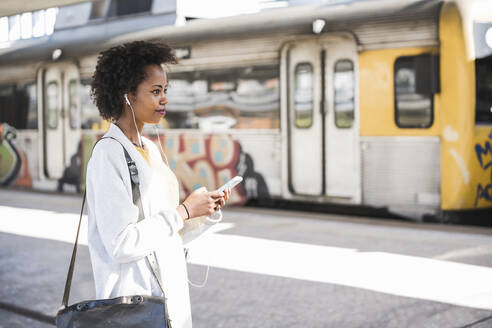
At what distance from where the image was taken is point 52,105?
1288 centimetres

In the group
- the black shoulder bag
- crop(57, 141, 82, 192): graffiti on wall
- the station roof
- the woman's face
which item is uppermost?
the station roof

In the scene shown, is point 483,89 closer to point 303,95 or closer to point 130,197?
point 303,95

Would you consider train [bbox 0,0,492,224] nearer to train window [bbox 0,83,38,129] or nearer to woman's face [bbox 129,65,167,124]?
train window [bbox 0,83,38,129]

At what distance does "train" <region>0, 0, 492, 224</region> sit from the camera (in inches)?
314

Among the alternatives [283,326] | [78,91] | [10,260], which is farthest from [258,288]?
[78,91]

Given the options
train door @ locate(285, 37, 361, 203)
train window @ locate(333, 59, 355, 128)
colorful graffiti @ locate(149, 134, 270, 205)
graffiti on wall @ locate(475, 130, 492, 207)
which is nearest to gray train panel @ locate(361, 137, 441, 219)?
train door @ locate(285, 37, 361, 203)

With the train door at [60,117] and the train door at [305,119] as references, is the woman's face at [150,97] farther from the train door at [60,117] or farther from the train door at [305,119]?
the train door at [60,117]

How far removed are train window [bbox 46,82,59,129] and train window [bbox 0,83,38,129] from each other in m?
0.38

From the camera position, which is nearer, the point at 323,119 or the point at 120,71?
the point at 120,71

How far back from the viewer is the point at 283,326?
4527 millimetres

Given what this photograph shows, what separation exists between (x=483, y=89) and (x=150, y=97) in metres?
6.77

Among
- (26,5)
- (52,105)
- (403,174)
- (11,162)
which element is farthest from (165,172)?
(11,162)

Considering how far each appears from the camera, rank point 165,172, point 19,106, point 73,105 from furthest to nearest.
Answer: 1. point 19,106
2. point 73,105
3. point 165,172

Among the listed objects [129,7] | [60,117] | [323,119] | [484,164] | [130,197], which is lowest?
[484,164]
